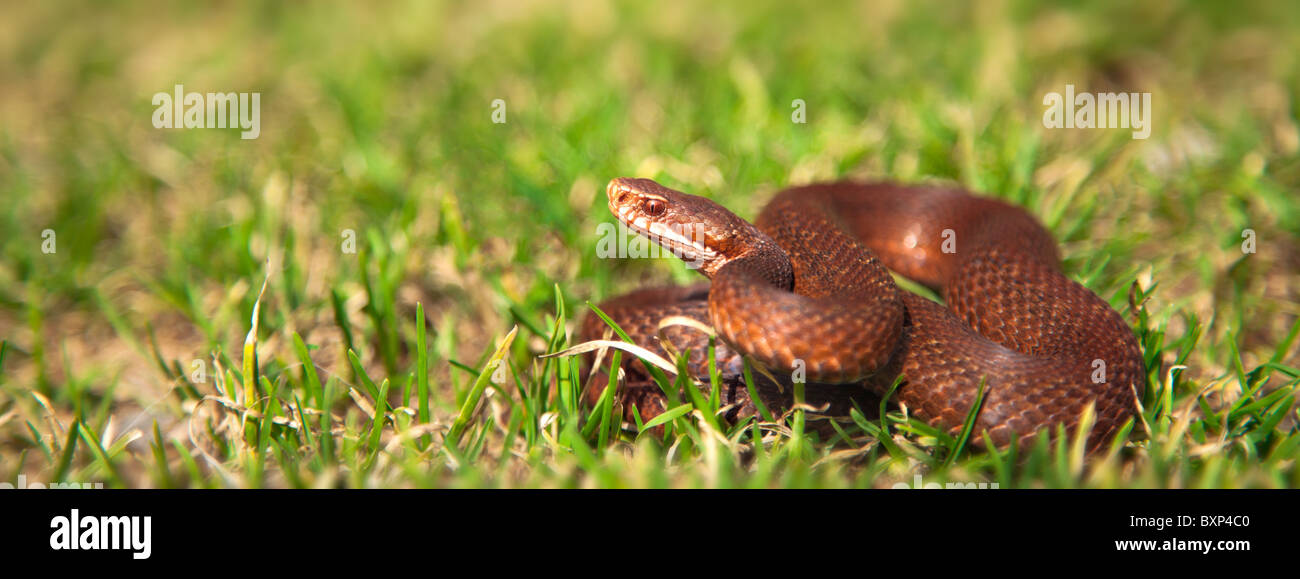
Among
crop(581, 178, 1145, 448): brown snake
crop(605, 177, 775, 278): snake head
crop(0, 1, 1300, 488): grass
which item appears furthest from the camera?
crop(605, 177, 775, 278): snake head

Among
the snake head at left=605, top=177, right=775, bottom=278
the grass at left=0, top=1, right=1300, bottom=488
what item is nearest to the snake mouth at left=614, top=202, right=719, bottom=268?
the snake head at left=605, top=177, right=775, bottom=278

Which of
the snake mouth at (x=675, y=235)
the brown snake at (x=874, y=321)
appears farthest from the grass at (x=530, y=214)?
the snake mouth at (x=675, y=235)

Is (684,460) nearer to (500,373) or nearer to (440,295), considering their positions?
(500,373)

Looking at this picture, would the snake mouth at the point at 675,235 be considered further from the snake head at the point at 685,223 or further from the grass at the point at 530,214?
the grass at the point at 530,214

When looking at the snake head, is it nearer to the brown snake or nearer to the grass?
the brown snake

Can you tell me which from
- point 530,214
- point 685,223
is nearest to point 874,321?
point 685,223

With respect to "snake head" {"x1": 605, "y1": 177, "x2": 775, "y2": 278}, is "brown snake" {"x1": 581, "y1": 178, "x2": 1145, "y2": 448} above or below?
below

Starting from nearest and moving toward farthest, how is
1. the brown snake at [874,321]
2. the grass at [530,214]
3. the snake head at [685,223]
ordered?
the brown snake at [874,321]
the grass at [530,214]
the snake head at [685,223]

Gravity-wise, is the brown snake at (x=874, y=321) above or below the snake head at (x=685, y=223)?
below
